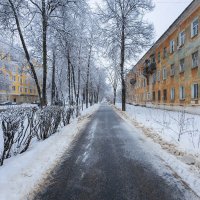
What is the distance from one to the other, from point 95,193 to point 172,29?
23.2 metres

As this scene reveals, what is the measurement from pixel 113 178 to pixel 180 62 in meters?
20.0

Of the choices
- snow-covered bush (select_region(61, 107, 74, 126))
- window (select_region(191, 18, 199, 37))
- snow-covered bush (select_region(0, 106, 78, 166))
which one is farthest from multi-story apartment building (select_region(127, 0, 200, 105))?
snow-covered bush (select_region(0, 106, 78, 166))

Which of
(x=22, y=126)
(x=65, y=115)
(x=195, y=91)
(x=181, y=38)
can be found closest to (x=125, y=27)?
(x=181, y=38)

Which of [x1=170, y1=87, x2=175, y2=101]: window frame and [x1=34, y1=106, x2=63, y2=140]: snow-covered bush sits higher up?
[x1=170, y1=87, x2=175, y2=101]: window frame

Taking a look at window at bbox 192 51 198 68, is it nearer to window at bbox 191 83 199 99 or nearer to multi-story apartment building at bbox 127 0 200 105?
multi-story apartment building at bbox 127 0 200 105

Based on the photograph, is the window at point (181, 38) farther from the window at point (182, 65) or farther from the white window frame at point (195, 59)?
the white window frame at point (195, 59)

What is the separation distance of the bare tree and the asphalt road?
17.0 m

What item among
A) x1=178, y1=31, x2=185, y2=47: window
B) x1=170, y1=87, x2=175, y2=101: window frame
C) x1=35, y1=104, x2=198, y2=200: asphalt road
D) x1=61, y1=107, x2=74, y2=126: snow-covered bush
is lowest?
x1=35, y1=104, x2=198, y2=200: asphalt road

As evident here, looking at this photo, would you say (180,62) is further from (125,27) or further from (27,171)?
(27,171)

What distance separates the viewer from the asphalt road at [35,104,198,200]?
316 cm

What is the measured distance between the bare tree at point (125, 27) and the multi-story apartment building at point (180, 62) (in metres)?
2.97

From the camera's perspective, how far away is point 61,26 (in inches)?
479

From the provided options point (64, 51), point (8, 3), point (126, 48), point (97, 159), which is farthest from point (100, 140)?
point (126, 48)

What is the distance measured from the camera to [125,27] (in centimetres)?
2120
